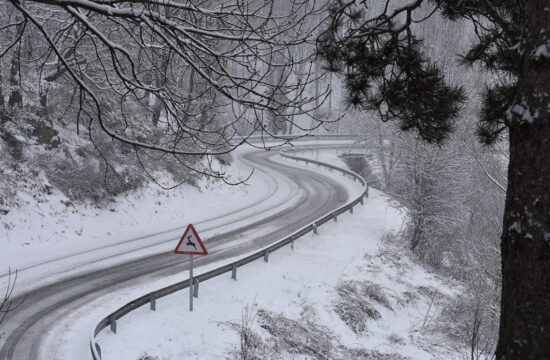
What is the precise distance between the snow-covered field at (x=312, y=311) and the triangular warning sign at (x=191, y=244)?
172 cm

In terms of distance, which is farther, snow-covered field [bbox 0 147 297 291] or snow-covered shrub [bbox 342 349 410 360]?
snow-covered field [bbox 0 147 297 291]

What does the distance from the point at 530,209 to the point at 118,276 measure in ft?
43.8

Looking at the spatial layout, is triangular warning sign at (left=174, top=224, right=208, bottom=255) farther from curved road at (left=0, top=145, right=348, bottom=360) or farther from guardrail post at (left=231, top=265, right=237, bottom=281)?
guardrail post at (left=231, top=265, right=237, bottom=281)

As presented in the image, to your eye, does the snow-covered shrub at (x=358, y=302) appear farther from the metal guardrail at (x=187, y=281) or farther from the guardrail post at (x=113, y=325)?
the guardrail post at (x=113, y=325)

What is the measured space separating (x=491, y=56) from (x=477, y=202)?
103ft

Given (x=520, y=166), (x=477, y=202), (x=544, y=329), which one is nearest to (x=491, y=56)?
(x=520, y=166)

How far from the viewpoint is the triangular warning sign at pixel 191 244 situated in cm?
1211

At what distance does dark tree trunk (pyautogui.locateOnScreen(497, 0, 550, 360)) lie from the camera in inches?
133

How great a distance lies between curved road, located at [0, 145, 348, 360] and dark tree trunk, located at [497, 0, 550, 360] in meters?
9.03

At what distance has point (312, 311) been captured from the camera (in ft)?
50.4

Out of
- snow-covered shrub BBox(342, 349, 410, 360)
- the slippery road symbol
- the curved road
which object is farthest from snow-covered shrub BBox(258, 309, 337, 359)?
the curved road

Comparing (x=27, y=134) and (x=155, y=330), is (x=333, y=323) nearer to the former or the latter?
(x=155, y=330)

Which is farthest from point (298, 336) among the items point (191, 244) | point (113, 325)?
point (113, 325)

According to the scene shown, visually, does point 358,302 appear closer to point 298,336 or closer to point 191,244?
point 298,336
